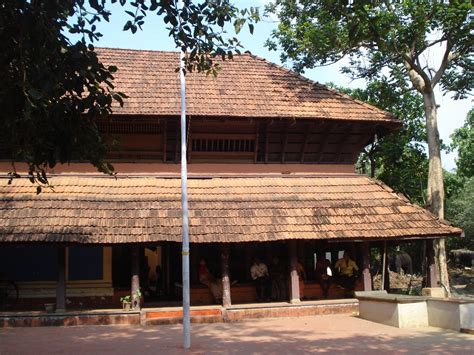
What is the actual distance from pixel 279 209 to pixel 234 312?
2855mm

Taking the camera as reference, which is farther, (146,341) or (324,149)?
(324,149)

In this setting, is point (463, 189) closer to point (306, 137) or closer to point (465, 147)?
point (465, 147)

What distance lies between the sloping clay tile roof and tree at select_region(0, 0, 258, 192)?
6.63 meters

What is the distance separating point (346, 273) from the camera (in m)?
14.7

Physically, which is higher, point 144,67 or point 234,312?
point 144,67

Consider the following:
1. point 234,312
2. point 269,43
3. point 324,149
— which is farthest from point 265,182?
point 269,43

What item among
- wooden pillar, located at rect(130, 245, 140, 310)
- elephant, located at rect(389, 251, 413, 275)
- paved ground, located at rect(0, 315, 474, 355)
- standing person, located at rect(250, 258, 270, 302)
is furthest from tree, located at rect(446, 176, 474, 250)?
wooden pillar, located at rect(130, 245, 140, 310)

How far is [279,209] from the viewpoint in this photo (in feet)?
43.6

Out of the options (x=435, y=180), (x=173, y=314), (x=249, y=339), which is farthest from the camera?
(x=435, y=180)

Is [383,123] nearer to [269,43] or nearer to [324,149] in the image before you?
[324,149]

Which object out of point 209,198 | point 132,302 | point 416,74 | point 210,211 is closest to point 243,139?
point 209,198

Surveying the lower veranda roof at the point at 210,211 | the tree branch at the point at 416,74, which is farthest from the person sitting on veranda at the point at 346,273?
the tree branch at the point at 416,74

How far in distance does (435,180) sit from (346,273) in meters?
4.33

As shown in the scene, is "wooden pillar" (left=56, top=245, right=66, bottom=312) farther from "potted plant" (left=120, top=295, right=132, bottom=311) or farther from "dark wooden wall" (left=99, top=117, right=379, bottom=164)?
"dark wooden wall" (left=99, top=117, right=379, bottom=164)
